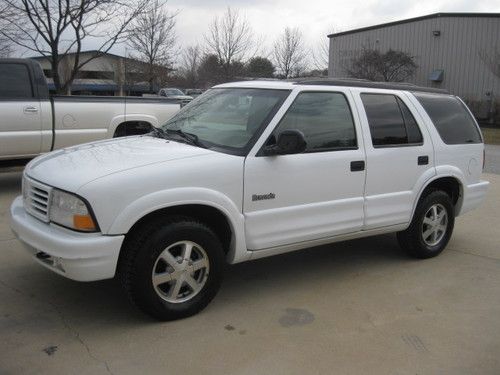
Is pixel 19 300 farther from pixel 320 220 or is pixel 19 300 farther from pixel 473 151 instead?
pixel 473 151

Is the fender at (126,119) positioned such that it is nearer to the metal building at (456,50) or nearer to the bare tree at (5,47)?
the bare tree at (5,47)

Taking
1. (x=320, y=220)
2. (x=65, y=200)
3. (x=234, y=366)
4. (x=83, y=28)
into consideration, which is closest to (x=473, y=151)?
(x=320, y=220)

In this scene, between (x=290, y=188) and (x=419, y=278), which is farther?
(x=419, y=278)

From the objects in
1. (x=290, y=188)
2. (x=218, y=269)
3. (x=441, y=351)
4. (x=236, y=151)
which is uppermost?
Result: (x=236, y=151)

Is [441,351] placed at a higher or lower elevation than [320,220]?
lower

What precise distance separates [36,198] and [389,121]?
124 inches

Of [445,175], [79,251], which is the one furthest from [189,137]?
[445,175]

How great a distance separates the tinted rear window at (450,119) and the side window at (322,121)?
1157 millimetres

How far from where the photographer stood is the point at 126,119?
9.14 m

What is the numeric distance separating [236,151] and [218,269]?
892 millimetres

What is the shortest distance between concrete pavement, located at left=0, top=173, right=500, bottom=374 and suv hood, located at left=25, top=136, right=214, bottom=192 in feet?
3.30

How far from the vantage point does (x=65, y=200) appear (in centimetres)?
364

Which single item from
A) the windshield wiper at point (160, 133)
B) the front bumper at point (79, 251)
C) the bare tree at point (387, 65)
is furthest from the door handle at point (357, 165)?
the bare tree at point (387, 65)

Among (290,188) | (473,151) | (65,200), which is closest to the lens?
(65,200)
